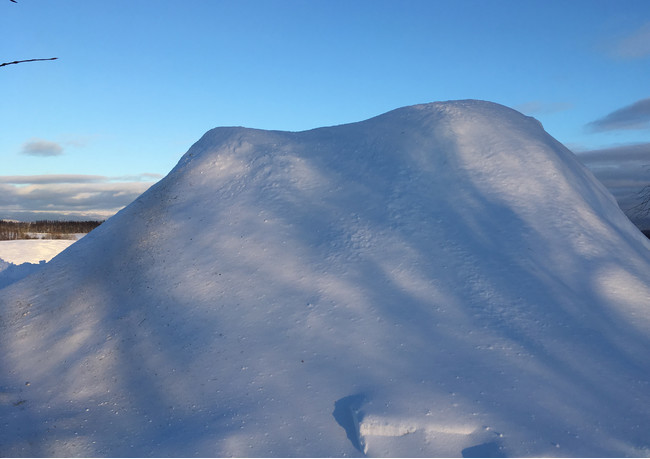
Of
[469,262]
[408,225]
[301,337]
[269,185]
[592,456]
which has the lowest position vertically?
[592,456]

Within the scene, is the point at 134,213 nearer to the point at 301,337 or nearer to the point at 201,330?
the point at 201,330

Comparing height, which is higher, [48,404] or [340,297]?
[340,297]

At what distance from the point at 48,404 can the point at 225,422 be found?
162 centimetres

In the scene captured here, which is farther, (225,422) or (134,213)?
(134,213)

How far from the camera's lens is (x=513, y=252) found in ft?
14.6

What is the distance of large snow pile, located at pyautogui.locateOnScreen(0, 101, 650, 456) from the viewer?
9.92 feet

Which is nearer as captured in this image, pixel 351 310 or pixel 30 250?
pixel 351 310

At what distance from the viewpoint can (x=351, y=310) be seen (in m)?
3.87

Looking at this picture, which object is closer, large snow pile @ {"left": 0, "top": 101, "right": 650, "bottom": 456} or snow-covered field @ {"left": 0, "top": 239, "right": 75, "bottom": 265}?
large snow pile @ {"left": 0, "top": 101, "right": 650, "bottom": 456}

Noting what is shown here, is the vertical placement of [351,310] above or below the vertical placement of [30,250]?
above

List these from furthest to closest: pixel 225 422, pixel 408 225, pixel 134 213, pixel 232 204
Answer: pixel 134 213 → pixel 232 204 → pixel 408 225 → pixel 225 422

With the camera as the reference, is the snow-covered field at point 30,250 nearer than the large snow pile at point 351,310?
No

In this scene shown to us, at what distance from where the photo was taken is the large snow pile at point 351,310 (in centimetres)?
302

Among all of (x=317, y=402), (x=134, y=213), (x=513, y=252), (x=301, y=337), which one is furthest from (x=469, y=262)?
(x=134, y=213)
